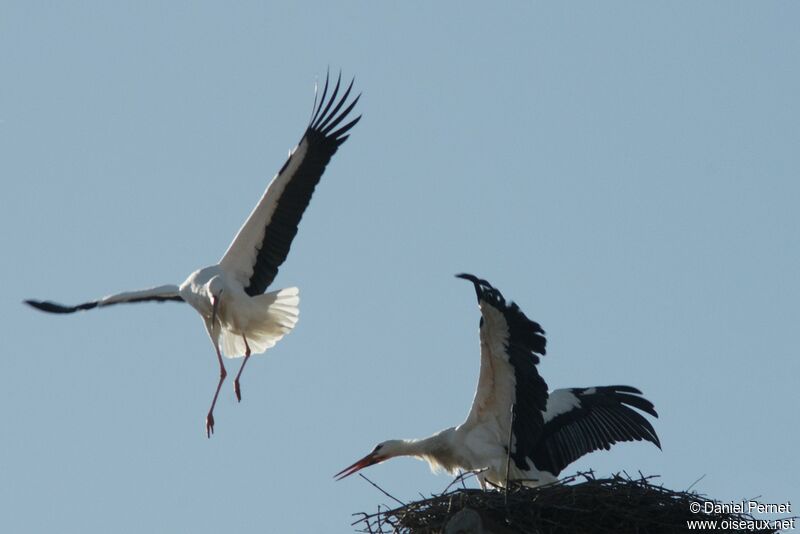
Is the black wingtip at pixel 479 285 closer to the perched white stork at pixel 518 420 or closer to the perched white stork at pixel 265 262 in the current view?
the perched white stork at pixel 518 420

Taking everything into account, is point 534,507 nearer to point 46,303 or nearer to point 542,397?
point 542,397

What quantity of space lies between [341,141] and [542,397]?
3209 mm

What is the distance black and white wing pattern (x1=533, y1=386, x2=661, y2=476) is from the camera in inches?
428

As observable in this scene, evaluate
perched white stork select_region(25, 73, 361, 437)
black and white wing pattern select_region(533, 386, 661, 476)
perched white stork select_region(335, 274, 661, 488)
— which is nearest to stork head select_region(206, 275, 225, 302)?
perched white stork select_region(25, 73, 361, 437)

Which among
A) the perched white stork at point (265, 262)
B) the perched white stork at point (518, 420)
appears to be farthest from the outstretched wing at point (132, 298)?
the perched white stork at point (518, 420)

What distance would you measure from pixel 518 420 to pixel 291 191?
310 centimetres

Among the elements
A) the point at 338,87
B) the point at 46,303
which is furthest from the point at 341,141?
the point at 46,303

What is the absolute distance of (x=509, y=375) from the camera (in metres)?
10.1

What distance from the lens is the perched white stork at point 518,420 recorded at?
391 inches

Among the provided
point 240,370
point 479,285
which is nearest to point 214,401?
point 240,370

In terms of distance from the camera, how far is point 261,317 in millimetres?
12758

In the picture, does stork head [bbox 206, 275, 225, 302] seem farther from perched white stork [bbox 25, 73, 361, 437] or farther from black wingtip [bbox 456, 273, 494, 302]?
black wingtip [bbox 456, 273, 494, 302]

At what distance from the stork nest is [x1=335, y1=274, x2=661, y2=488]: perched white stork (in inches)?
22.3

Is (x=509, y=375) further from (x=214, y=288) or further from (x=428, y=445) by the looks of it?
(x=214, y=288)
